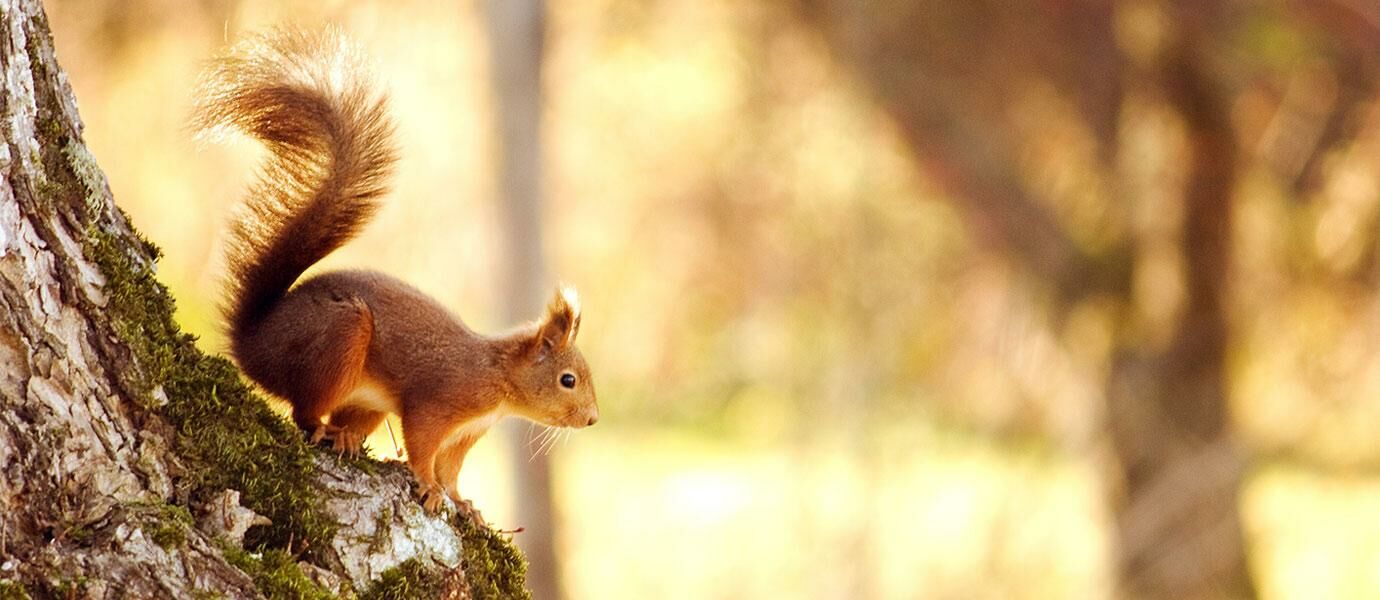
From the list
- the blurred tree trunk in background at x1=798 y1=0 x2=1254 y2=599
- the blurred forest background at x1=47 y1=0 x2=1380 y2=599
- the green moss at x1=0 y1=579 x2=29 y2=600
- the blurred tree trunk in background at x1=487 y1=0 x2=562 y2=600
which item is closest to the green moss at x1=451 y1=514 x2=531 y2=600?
the green moss at x1=0 y1=579 x2=29 y2=600

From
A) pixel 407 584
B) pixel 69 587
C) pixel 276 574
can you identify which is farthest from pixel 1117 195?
pixel 69 587

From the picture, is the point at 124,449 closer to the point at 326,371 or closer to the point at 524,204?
the point at 326,371

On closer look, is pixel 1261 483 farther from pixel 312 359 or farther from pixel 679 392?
pixel 312 359

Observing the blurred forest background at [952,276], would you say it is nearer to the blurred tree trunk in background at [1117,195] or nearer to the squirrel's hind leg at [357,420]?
the blurred tree trunk in background at [1117,195]

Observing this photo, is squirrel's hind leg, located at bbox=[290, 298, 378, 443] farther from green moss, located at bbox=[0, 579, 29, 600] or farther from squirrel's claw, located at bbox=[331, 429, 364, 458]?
green moss, located at bbox=[0, 579, 29, 600]

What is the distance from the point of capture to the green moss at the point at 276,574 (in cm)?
129

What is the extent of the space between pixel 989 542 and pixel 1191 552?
0.86 m

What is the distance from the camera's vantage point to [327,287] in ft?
5.43

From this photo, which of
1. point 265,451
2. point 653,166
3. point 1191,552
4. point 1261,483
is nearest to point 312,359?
point 265,451

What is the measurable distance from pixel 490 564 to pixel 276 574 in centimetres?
28

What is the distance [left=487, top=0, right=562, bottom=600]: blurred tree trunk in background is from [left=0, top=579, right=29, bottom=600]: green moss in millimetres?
2799

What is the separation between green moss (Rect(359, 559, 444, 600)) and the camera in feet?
4.57

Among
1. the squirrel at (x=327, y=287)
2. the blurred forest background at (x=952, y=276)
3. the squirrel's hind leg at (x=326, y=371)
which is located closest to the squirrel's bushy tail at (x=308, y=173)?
the squirrel at (x=327, y=287)

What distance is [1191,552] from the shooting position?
5844 millimetres
